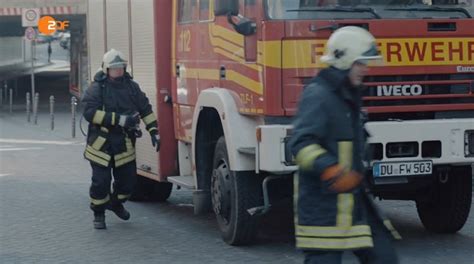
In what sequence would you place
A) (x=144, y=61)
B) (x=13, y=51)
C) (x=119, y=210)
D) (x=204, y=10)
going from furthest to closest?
(x=13, y=51), (x=144, y=61), (x=119, y=210), (x=204, y=10)

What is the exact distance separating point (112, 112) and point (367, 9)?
290 cm

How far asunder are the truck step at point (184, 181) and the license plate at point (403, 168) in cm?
209

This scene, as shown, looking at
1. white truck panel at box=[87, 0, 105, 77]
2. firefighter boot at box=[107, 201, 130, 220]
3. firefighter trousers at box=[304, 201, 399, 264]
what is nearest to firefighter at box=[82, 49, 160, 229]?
firefighter boot at box=[107, 201, 130, 220]

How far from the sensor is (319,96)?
557cm

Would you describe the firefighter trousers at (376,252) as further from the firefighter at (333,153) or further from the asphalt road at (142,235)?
the asphalt road at (142,235)

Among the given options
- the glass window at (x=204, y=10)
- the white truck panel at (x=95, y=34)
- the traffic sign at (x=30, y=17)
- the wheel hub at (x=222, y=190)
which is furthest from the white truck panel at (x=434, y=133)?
the traffic sign at (x=30, y=17)

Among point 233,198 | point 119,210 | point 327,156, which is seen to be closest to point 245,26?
point 233,198

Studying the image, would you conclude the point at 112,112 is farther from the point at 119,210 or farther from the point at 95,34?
the point at 95,34

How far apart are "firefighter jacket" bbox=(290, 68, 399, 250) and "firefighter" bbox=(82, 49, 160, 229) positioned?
4834 mm

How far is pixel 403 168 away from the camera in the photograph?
864 centimetres

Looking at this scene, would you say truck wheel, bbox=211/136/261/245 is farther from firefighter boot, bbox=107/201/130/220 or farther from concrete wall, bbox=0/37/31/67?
concrete wall, bbox=0/37/31/67

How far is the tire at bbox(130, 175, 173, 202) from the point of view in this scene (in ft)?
41.0

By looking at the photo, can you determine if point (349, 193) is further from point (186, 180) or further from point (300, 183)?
point (186, 180)

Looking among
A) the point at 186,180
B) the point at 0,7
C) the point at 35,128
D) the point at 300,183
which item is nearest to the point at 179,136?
the point at 186,180
